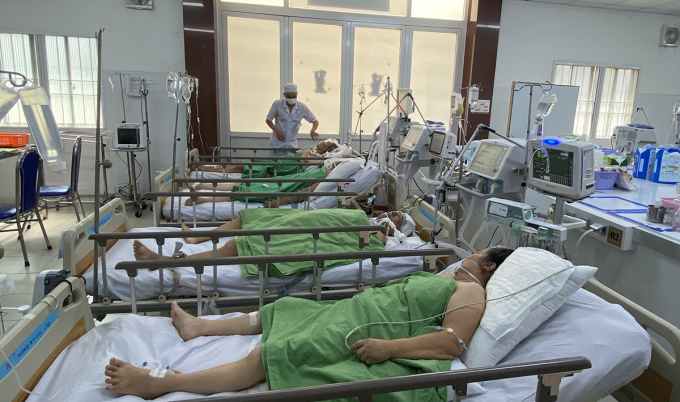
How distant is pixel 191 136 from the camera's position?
525 cm

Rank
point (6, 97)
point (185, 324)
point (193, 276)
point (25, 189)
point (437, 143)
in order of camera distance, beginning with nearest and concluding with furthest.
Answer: point (6, 97) → point (185, 324) → point (193, 276) → point (437, 143) → point (25, 189)

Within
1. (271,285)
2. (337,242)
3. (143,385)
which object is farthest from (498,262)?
→ (143,385)

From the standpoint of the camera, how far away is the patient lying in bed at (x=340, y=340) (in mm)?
1339

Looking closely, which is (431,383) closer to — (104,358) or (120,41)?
(104,358)

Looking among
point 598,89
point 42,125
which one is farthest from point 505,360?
point 598,89

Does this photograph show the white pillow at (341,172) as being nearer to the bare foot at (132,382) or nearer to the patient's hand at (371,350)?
the patient's hand at (371,350)

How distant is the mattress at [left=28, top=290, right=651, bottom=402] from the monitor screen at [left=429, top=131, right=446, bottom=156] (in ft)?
5.44

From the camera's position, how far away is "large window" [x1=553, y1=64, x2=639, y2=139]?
6551mm

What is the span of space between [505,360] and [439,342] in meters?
0.23

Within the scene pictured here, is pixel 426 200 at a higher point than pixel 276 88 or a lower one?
lower

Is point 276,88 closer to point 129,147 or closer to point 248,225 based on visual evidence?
point 129,147

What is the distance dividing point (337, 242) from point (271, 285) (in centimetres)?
47

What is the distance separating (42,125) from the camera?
131 centimetres

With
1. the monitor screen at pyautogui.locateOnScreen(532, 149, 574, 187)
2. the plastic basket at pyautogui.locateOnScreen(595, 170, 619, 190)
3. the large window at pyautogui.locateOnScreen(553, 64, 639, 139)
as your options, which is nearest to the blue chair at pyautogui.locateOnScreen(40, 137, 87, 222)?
the monitor screen at pyautogui.locateOnScreen(532, 149, 574, 187)
